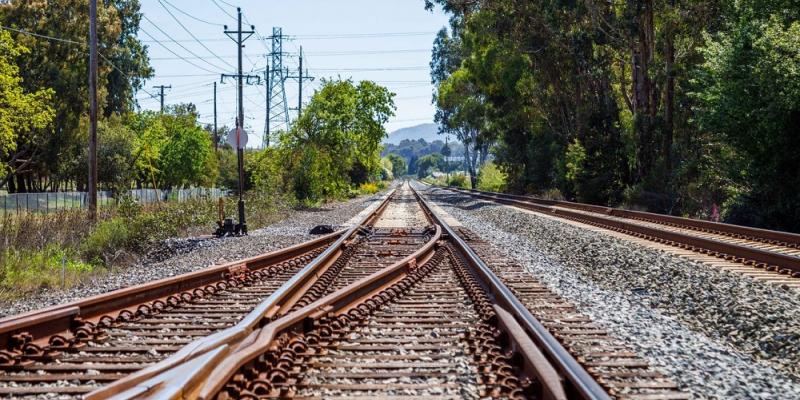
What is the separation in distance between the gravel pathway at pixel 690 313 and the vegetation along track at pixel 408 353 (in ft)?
1.16

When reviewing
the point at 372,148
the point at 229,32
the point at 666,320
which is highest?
the point at 229,32

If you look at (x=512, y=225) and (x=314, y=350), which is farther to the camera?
(x=512, y=225)

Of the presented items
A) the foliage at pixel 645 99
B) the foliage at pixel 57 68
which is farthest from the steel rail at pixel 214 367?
the foliage at pixel 57 68

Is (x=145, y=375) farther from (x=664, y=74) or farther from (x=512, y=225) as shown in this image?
(x=664, y=74)

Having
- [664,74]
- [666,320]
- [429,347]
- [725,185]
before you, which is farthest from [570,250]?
[664,74]

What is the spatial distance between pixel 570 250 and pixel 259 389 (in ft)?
33.2

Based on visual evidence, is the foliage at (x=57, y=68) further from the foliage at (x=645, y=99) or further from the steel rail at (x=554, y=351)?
the steel rail at (x=554, y=351)

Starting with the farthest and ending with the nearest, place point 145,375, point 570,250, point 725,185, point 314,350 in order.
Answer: point 725,185 → point 570,250 → point 314,350 → point 145,375

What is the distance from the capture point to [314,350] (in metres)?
5.36

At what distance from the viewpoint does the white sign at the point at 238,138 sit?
1755 centimetres

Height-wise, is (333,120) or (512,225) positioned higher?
(333,120)

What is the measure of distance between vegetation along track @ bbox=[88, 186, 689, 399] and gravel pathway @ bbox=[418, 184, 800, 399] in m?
0.35

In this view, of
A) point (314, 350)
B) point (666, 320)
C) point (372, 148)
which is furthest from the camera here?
point (372, 148)

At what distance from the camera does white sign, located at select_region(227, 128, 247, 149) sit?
17.5 m
